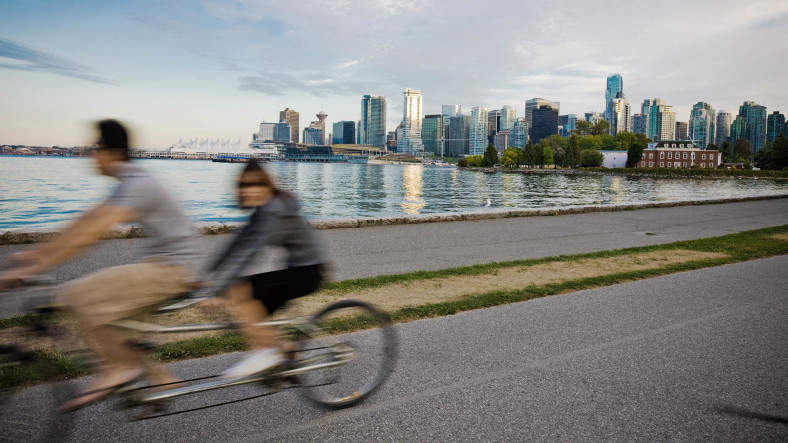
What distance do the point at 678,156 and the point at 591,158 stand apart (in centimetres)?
2905

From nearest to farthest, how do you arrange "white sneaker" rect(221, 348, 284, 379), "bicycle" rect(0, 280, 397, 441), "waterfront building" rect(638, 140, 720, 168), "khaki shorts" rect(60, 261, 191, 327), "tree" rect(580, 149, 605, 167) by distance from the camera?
"khaki shorts" rect(60, 261, 191, 327) < "bicycle" rect(0, 280, 397, 441) < "white sneaker" rect(221, 348, 284, 379) < "waterfront building" rect(638, 140, 720, 168) < "tree" rect(580, 149, 605, 167)

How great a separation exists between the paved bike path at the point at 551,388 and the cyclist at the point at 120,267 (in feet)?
1.88

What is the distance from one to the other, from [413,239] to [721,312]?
741 centimetres

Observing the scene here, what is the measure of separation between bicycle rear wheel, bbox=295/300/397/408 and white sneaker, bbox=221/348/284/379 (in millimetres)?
188

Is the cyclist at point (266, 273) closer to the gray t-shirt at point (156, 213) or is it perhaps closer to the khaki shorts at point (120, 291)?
the gray t-shirt at point (156, 213)

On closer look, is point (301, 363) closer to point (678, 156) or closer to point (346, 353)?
point (346, 353)

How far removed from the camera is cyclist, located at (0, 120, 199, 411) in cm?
321

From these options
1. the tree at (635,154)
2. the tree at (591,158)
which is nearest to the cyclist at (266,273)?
the tree at (635,154)

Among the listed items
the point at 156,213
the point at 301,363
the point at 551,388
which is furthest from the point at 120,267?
the point at 551,388

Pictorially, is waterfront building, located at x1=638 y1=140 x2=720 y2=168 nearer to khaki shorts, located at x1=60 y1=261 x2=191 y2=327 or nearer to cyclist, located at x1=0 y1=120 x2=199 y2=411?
cyclist, located at x1=0 y1=120 x2=199 y2=411

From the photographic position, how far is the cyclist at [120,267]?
321cm

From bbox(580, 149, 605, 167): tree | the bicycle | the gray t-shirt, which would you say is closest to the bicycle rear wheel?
the bicycle

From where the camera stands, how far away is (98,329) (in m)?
3.29

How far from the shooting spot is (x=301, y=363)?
158 inches
